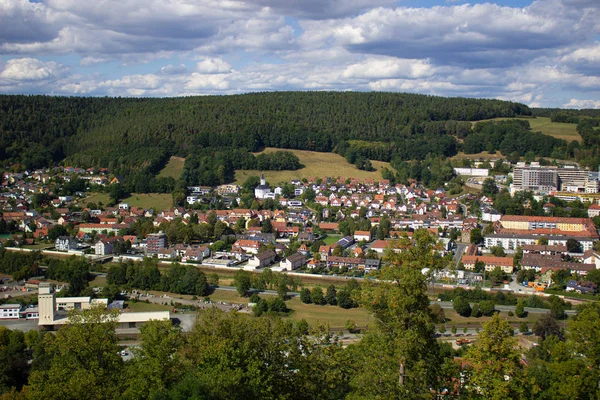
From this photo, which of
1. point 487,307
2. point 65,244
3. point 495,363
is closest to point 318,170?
point 65,244

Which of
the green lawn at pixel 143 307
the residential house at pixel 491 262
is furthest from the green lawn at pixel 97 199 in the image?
the residential house at pixel 491 262

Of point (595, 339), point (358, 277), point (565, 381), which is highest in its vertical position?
point (595, 339)

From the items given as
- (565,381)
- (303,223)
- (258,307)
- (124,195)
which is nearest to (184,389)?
(565,381)

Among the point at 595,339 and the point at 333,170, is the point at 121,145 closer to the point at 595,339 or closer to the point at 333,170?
the point at 333,170

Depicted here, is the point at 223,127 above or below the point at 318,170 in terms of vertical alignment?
above

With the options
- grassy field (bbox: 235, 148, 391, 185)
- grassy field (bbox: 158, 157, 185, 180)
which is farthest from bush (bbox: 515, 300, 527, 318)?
grassy field (bbox: 158, 157, 185, 180)

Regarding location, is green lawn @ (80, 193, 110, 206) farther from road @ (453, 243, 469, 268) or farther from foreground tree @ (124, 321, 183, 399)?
foreground tree @ (124, 321, 183, 399)

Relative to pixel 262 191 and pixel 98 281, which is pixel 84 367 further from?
pixel 262 191
